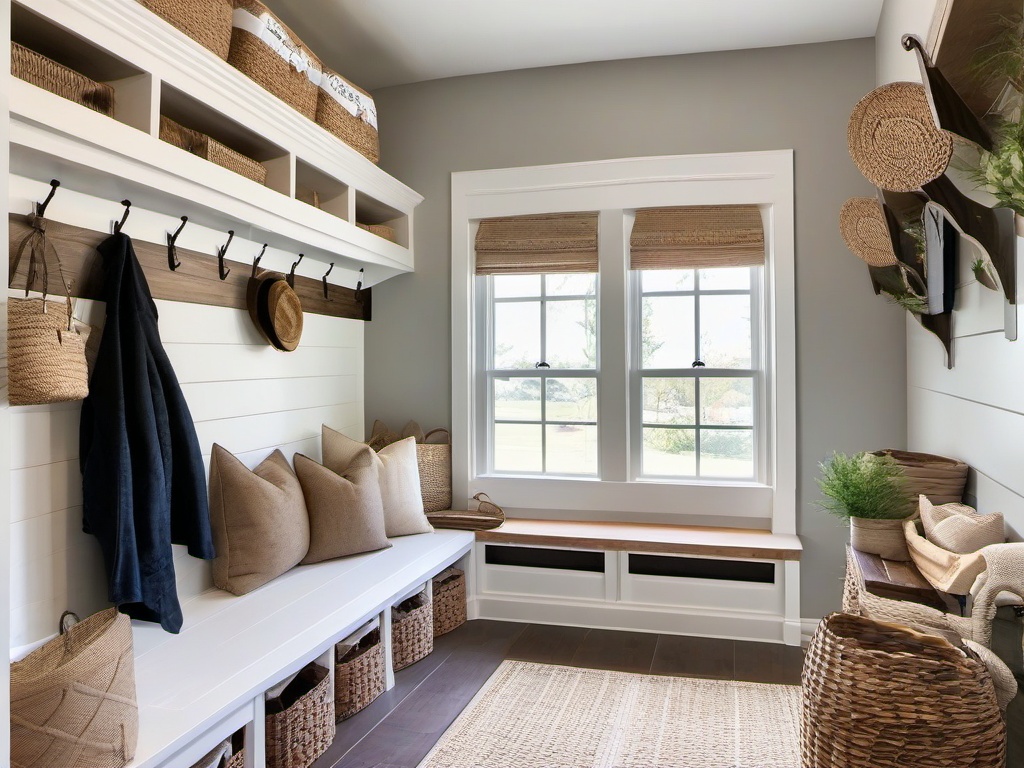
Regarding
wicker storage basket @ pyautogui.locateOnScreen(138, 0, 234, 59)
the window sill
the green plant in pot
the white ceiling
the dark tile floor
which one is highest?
the white ceiling

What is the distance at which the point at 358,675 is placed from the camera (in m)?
2.65

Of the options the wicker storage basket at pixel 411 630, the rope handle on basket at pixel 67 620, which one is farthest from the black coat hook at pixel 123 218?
the wicker storage basket at pixel 411 630

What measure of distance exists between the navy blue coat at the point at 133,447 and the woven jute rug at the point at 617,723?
1034 mm

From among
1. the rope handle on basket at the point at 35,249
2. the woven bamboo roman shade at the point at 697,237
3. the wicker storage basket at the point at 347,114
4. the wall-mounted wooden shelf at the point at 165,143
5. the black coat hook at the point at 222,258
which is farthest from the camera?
the woven bamboo roman shade at the point at 697,237

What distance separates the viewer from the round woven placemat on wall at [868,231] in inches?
100

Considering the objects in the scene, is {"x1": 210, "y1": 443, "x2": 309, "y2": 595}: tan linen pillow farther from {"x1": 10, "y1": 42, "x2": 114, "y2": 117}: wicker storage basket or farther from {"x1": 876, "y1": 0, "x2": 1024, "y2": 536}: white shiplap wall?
{"x1": 876, "y1": 0, "x2": 1024, "y2": 536}: white shiplap wall

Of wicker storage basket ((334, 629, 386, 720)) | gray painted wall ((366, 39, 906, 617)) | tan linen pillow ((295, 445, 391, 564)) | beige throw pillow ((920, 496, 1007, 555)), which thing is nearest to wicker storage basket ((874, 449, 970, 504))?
beige throw pillow ((920, 496, 1007, 555))

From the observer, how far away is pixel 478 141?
3.86m

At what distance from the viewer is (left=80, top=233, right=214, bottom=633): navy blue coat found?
2.09 meters

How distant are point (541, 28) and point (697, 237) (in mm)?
1176

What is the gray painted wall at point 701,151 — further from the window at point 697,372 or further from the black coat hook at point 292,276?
the black coat hook at point 292,276

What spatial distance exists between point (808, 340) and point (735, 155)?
0.93 metres

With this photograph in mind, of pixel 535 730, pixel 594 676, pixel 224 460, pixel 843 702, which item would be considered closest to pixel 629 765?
pixel 535 730

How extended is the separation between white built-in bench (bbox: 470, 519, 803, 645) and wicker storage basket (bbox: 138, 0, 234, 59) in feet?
7.62
